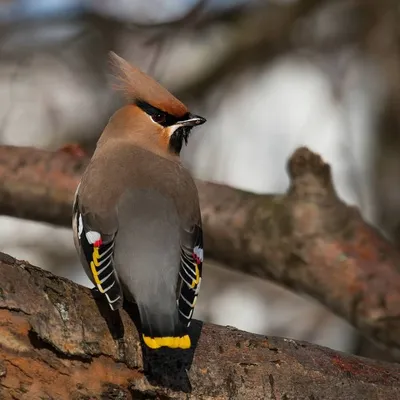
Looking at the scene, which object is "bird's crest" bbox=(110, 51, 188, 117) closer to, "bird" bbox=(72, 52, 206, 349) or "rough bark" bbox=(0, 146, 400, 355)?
"bird" bbox=(72, 52, 206, 349)

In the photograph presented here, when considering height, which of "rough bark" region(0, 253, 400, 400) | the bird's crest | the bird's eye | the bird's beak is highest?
the bird's crest

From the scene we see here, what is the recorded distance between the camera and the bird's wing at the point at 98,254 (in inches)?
124

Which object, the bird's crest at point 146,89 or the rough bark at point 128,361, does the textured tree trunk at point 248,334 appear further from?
the bird's crest at point 146,89

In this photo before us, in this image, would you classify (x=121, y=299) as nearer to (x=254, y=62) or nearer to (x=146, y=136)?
(x=146, y=136)

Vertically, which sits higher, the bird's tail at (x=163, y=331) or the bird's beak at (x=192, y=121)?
the bird's beak at (x=192, y=121)

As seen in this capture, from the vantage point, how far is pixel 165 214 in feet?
12.0

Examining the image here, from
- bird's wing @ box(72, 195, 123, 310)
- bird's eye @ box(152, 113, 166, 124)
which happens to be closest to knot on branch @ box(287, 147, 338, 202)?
bird's eye @ box(152, 113, 166, 124)

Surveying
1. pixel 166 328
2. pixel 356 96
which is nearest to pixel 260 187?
pixel 356 96

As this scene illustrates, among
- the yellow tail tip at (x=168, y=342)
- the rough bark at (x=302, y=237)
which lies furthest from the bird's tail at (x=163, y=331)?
the rough bark at (x=302, y=237)

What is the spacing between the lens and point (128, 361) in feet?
9.87

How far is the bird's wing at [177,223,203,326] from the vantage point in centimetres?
321

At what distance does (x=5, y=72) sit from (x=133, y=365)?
5.06m

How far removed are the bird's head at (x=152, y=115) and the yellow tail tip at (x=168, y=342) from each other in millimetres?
1431

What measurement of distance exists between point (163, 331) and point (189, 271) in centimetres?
41
